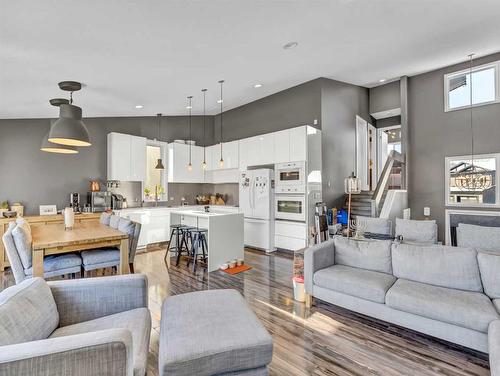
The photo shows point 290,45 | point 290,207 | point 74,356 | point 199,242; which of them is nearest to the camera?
point 74,356

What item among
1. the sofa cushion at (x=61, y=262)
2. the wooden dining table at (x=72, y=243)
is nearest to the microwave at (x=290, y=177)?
the wooden dining table at (x=72, y=243)

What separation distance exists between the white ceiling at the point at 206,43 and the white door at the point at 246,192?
188cm

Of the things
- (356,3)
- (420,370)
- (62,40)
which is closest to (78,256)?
(62,40)

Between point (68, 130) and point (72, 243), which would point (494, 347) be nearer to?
point (72, 243)

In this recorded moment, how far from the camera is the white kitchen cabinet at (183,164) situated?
695 cm

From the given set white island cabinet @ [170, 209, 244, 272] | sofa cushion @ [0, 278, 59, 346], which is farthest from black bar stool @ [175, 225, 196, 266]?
sofa cushion @ [0, 278, 59, 346]

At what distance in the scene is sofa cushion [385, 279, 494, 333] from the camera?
2049mm

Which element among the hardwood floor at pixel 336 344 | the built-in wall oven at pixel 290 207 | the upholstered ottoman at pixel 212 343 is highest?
the built-in wall oven at pixel 290 207

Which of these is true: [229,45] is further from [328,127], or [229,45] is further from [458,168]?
[458,168]

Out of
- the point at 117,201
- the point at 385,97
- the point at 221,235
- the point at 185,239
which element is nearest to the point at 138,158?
the point at 117,201

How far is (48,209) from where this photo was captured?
5.44m

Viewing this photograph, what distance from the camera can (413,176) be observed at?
632 centimetres

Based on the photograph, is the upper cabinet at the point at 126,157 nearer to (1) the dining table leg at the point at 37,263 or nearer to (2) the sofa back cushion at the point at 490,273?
(1) the dining table leg at the point at 37,263

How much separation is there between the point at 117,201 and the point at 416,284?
5.69m
